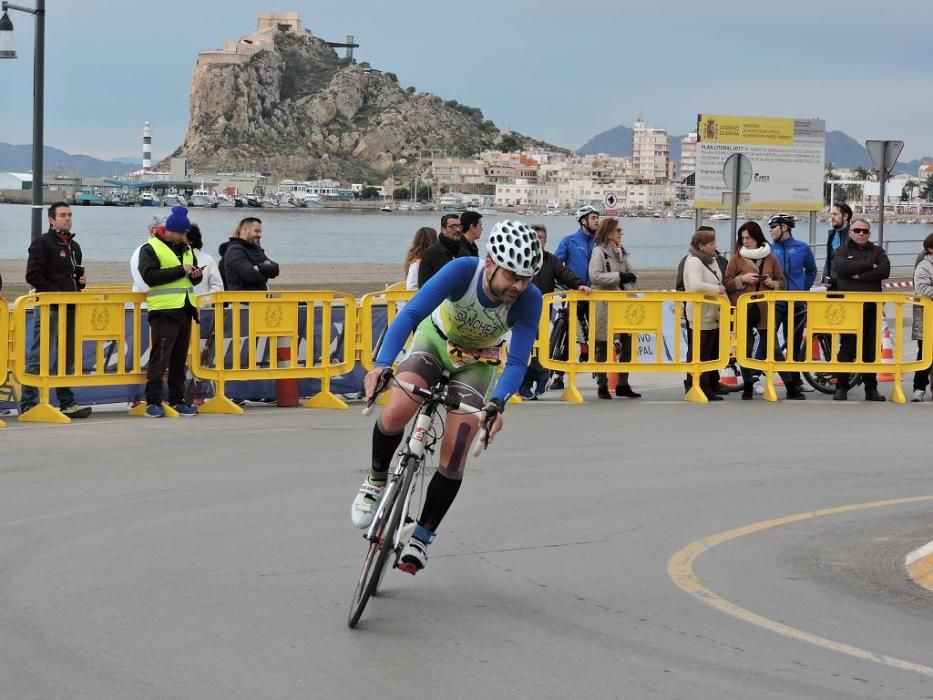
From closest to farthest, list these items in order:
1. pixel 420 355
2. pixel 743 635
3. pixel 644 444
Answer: pixel 743 635, pixel 420 355, pixel 644 444

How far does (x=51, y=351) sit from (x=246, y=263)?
2.49m

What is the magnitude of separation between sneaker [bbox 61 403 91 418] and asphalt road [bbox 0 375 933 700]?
0.85 metres

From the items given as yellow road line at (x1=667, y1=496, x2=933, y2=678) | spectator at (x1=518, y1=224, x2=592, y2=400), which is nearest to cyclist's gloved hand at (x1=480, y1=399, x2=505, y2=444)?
yellow road line at (x1=667, y1=496, x2=933, y2=678)

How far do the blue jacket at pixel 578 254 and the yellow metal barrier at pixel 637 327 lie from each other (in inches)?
19.6

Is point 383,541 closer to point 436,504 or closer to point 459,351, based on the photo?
point 436,504

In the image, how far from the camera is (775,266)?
1806cm

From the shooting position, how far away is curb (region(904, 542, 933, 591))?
8.25 metres

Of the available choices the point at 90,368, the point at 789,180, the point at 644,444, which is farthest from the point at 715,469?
the point at 789,180

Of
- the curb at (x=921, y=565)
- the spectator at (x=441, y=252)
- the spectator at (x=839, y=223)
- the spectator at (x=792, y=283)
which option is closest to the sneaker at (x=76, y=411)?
the spectator at (x=441, y=252)

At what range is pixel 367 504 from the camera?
769 centimetres

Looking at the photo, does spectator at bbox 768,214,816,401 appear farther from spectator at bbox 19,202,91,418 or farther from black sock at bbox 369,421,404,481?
black sock at bbox 369,421,404,481

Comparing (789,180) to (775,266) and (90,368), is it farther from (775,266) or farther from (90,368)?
(90,368)

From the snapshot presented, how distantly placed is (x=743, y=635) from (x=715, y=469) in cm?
570

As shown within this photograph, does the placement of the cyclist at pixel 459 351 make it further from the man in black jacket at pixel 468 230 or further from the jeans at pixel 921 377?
the jeans at pixel 921 377
